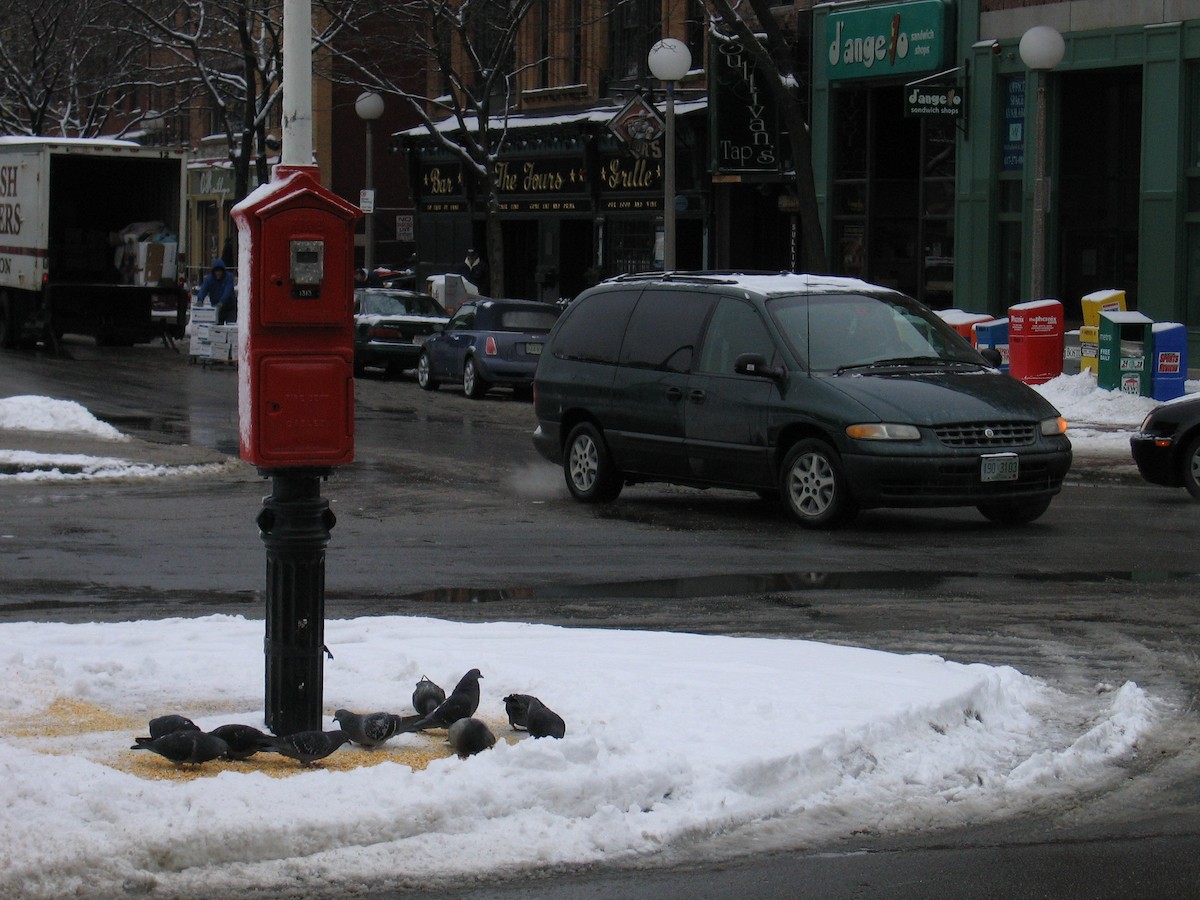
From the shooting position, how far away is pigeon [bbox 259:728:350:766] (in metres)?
5.85

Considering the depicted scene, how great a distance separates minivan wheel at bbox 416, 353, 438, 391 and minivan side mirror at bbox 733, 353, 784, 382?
14997mm

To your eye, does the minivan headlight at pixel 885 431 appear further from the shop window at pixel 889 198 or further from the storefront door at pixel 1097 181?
the shop window at pixel 889 198

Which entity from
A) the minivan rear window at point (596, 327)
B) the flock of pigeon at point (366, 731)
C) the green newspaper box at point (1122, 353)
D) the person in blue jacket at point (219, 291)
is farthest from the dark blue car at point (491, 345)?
the flock of pigeon at point (366, 731)

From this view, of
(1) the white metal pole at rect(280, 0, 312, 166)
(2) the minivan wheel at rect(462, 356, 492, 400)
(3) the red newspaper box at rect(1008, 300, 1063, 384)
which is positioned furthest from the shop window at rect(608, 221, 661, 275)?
(1) the white metal pole at rect(280, 0, 312, 166)

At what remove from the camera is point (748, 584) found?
34.8ft

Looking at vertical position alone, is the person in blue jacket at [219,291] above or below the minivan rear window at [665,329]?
above

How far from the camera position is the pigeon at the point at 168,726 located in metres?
5.97

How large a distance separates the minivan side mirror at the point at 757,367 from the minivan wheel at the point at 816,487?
542 mm

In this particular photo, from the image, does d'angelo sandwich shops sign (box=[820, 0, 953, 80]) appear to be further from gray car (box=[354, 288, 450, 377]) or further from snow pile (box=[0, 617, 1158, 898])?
snow pile (box=[0, 617, 1158, 898])

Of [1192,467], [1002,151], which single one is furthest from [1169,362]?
[1002,151]

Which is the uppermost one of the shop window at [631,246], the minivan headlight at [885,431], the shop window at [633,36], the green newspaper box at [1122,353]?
the shop window at [633,36]

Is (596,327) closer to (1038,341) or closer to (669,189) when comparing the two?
(1038,341)

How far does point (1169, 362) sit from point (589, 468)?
9.84m

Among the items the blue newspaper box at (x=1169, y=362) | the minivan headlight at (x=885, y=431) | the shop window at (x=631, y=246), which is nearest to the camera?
the minivan headlight at (x=885, y=431)
